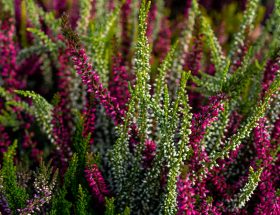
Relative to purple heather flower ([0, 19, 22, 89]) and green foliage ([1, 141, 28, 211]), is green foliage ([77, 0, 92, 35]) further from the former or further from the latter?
green foliage ([1, 141, 28, 211])

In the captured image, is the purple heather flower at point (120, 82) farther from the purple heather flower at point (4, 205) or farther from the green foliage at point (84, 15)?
the purple heather flower at point (4, 205)

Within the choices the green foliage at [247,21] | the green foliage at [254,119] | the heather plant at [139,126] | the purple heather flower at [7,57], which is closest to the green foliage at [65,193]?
the heather plant at [139,126]

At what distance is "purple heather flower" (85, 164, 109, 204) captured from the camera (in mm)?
837

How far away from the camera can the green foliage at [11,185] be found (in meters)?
0.78

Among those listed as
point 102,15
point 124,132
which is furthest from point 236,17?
point 124,132

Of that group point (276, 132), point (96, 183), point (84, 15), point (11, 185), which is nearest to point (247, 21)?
point (276, 132)

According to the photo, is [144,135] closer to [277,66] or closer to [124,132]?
Answer: [124,132]

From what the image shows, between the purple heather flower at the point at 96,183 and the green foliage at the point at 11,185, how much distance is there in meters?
0.12

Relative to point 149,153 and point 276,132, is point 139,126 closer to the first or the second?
point 149,153

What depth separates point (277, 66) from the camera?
0.94m

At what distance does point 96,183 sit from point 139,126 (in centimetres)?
13

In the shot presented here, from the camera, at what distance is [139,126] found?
86 centimetres

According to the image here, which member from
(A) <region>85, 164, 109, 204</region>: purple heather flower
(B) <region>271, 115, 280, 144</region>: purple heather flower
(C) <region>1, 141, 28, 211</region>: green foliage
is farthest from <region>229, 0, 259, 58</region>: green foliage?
(C) <region>1, 141, 28, 211</region>: green foliage

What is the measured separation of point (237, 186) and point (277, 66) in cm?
26
